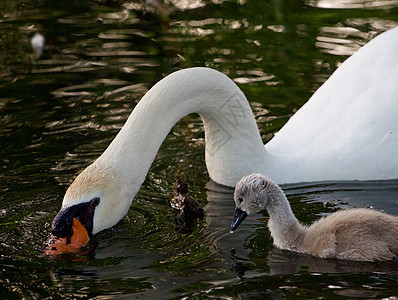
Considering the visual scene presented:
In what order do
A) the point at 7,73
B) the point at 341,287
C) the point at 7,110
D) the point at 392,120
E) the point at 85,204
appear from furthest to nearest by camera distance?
the point at 7,73 < the point at 7,110 < the point at 392,120 < the point at 85,204 < the point at 341,287

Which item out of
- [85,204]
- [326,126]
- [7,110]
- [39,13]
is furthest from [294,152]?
[39,13]

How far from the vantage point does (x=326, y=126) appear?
29.6 ft

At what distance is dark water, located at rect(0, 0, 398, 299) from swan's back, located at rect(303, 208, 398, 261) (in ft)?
0.32

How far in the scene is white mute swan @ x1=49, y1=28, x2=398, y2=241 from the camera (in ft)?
26.8

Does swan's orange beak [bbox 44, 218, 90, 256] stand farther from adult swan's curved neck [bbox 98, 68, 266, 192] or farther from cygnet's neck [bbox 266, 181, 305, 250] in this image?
cygnet's neck [bbox 266, 181, 305, 250]

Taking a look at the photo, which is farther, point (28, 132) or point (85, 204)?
point (28, 132)

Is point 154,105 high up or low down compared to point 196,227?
up

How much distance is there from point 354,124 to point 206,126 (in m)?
1.40

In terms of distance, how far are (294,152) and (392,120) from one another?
3.19 ft

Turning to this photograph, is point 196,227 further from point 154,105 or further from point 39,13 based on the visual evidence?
point 39,13

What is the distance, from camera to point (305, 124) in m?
9.21

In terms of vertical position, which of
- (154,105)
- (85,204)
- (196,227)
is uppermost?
(154,105)

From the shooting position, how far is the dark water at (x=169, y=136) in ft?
22.5

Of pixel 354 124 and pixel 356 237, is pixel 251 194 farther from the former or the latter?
pixel 354 124
